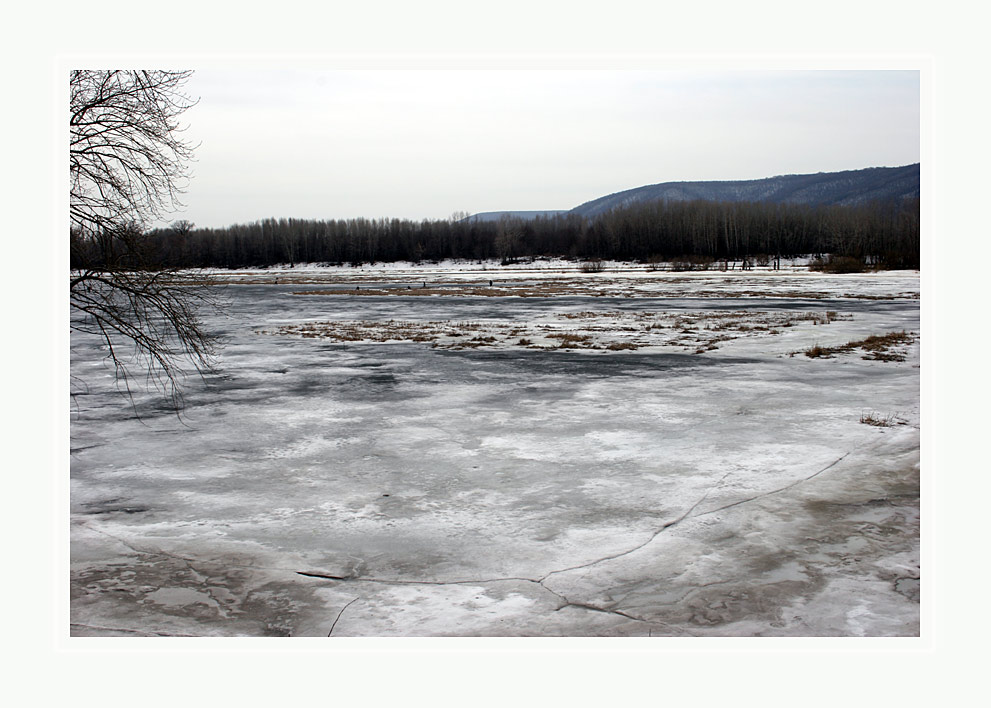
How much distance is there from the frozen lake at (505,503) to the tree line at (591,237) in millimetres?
100824

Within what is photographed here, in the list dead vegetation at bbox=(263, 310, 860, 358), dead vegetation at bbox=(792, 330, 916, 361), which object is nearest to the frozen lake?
dead vegetation at bbox=(792, 330, 916, 361)

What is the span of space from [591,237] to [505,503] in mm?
139508

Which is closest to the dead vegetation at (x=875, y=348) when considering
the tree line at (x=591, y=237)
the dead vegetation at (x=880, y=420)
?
the dead vegetation at (x=880, y=420)

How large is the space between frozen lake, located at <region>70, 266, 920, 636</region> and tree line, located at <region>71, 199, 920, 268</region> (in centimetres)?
10082

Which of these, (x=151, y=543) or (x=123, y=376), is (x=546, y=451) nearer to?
(x=151, y=543)

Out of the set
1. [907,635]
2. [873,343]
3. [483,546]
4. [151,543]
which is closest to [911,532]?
[907,635]

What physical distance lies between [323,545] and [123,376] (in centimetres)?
1051

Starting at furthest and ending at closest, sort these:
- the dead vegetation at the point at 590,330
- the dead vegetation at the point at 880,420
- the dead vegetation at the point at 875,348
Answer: the dead vegetation at the point at 590,330 < the dead vegetation at the point at 875,348 < the dead vegetation at the point at 880,420

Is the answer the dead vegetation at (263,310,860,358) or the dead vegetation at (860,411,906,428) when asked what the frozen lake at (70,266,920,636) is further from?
the dead vegetation at (263,310,860,358)

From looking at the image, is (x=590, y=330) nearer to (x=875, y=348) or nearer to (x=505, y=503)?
(x=875, y=348)

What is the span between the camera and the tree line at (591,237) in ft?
399

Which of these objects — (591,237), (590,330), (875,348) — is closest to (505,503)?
(875,348)

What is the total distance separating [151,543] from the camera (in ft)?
18.3

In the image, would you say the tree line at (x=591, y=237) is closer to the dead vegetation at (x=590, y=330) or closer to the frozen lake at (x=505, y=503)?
the dead vegetation at (x=590, y=330)
